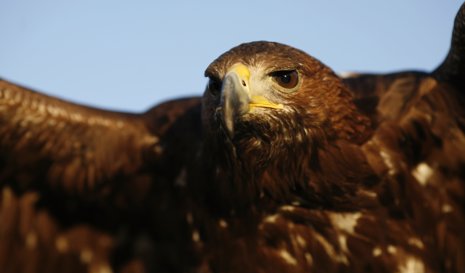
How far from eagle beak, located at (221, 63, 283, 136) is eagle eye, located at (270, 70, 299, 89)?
24cm

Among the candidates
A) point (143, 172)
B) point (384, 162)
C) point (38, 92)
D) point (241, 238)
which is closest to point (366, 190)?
point (384, 162)

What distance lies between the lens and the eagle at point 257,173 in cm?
539

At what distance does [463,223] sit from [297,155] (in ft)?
4.75

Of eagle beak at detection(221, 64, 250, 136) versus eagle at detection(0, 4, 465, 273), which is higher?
eagle beak at detection(221, 64, 250, 136)

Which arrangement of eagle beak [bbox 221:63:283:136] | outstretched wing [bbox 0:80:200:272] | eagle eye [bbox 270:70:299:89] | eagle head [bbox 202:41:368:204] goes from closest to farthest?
eagle beak [bbox 221:63:283:136] → eagle head [bbox 202:41:368:204] → eagle eye [bbox 270:70:299:89] → outstretched wing [bbox 0:80:200:272]

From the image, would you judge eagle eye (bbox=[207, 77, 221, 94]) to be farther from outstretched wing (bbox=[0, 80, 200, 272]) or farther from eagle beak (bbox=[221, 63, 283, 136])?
outstretched wing (bbox=[0, 80, 200, 272])

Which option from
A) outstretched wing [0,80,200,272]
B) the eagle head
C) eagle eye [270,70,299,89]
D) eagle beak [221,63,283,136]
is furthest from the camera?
outstretched wing [0,80,200,272]

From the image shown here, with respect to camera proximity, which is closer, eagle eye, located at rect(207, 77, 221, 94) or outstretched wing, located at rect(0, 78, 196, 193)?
eagle eye, located at rect(207, 77, 221, 94)

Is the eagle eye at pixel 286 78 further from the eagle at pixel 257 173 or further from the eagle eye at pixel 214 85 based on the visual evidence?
the eagle eye at pixel 214 85

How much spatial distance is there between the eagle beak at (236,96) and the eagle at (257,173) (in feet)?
0.04

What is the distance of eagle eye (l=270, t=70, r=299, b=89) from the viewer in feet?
17.4

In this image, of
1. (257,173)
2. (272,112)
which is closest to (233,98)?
(272,112)

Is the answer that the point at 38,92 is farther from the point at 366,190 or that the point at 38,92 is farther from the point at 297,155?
the point at 366,190

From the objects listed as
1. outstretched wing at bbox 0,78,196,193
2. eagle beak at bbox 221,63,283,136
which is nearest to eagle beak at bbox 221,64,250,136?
eagle beak at bbox 221,63,283,136
